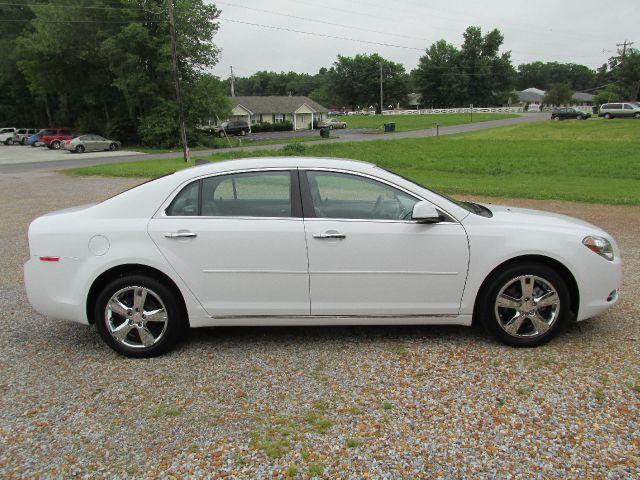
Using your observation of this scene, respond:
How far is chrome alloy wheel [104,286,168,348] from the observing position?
13.5 feet

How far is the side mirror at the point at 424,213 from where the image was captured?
13.0 feet

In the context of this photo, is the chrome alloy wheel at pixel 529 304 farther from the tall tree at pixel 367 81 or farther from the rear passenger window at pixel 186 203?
the tall tree at pixel 367 81

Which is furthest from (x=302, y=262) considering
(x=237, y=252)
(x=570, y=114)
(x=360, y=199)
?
(x=570, y=114)

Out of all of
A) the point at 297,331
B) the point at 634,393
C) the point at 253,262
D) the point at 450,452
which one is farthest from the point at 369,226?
the point at 634,393

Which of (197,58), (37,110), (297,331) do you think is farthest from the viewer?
(37,110)

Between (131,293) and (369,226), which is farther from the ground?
(369,226)

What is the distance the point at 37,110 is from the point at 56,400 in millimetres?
69763

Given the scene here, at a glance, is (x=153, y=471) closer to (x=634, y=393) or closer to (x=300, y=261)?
(x=300, y=261)

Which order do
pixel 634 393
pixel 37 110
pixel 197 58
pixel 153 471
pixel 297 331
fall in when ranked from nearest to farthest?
pixel 153 471
pixel 634 393
pixel 297 331
pixel 197 58
pixel 37 110

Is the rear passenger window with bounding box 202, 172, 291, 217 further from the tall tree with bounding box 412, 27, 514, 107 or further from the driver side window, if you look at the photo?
the tall tree with bounding box 412, 27, 514, 107

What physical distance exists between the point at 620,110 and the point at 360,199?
205ft

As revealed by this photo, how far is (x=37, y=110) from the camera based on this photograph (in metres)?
63.2

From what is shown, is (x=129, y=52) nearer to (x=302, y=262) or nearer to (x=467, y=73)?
(x=302, y=262)

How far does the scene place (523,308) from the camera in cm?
414
